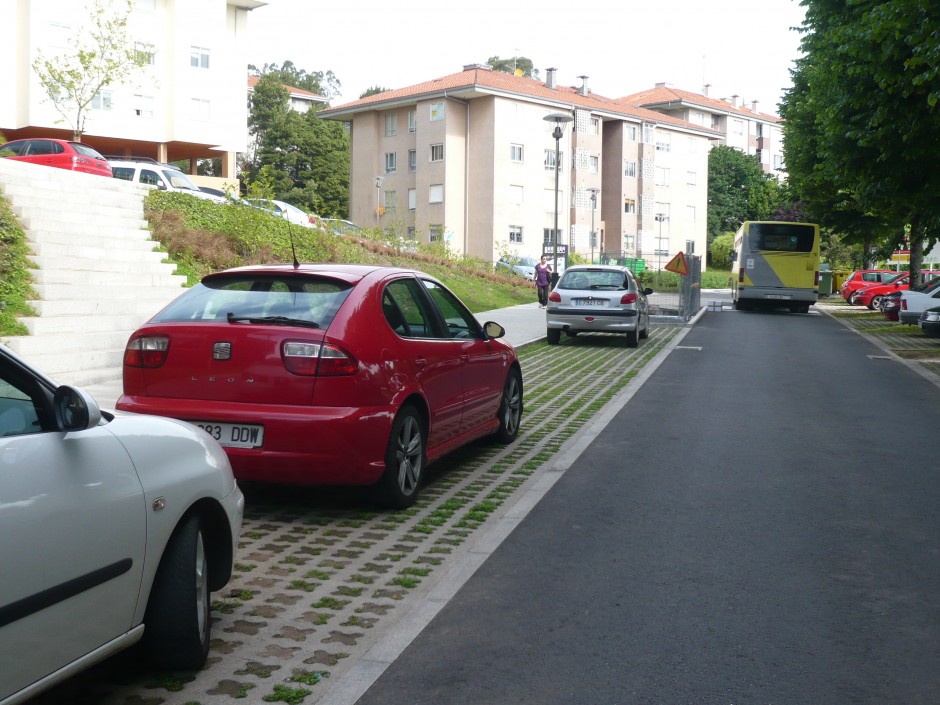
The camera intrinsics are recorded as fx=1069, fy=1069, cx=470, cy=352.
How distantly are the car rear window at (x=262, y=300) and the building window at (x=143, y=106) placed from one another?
5094cm

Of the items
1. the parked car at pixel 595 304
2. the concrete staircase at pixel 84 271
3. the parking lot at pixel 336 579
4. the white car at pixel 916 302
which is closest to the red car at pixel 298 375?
the parking lot at pixel 336 579

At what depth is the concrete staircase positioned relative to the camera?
1295cm

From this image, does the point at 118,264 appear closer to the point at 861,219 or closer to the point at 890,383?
the point at 890,383

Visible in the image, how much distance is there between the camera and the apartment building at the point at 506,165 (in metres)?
65.8

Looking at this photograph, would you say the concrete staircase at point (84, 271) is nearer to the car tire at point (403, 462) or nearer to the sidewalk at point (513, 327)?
the sidewalk at point (513, 327)

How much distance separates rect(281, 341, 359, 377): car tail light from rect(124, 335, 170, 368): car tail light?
826mm

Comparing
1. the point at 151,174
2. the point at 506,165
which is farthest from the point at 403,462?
the point at 506,165

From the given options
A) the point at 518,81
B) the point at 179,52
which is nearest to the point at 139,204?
the point at 179,52

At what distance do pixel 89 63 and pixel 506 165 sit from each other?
96.0 feet

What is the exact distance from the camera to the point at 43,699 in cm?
398

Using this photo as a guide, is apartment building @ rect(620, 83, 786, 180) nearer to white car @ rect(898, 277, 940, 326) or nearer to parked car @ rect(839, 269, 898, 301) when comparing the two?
parked car @ rect(839, 269, 898, 301)

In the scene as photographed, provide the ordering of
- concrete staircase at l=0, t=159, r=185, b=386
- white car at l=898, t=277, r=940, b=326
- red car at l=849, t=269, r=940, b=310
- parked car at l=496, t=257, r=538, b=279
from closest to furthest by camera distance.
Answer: concrete staircase at l=0, t=159, r=185, b=386
white car at l=898, t=277, r=940, b=326
red car at l=849, t=269, r=940, b=310
parked car at l=496, t=257, r=538, b=279

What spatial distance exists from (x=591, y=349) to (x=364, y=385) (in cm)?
1513

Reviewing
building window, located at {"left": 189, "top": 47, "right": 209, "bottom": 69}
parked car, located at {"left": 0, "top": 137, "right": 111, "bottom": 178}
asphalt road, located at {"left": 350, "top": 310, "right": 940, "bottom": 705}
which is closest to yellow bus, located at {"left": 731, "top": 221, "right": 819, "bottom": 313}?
parked car, located at {"left": 0, "top": 137, "right": 111, "bottom": 178}
